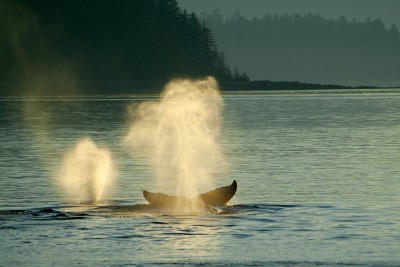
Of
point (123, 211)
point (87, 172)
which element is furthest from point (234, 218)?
point (87, 172)

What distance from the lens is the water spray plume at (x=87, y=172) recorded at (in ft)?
128

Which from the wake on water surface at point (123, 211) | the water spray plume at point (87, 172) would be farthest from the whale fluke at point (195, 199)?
the water spray plume at point (87, 172)

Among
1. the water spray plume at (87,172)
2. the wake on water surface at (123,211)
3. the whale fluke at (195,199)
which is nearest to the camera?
the wake on water surface at (123,211)

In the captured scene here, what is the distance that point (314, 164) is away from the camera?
164 feet

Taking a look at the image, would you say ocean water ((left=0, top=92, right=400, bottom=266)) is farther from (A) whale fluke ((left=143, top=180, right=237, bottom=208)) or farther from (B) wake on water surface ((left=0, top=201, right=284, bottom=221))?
(A) whale fluke ((left=143, top=180, right=237, bottom=208))

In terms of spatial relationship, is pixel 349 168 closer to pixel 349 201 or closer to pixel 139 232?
pixel 349 201

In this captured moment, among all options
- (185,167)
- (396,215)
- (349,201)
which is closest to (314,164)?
(185,167)

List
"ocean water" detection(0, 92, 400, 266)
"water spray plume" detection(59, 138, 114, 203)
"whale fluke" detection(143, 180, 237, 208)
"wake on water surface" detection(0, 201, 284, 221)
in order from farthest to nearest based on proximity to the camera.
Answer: "water spray plume" detection(59, 138, 114, 203) → "whale fluke" detection(143, 180, 237, 208) → "wake on water surface" detection(0, 201, 284, 221) → "ocean water" detection(0, 92, 400, 266)

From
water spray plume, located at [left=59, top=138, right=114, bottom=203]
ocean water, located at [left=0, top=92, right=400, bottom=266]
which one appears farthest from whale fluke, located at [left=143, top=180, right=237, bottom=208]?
water spray plume, located at [left=59, top=138, right=114, bottom=203]

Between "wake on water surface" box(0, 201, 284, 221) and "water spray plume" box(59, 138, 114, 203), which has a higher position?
"wake on water surface" box(0, 201, 284, 221)

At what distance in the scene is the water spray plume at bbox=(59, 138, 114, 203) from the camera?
39062 millimetres

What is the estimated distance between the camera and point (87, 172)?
4703cm

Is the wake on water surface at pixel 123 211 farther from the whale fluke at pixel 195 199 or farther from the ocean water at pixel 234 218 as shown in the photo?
the whale fluke at pixel 195 199

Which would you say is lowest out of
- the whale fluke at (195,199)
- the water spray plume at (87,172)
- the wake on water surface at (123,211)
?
the water spray plume at (87,172)
